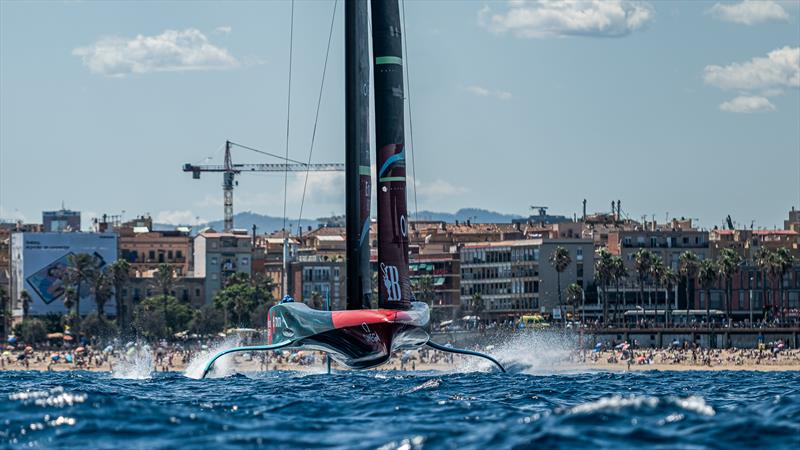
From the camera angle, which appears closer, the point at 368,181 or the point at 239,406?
the point at 239,406

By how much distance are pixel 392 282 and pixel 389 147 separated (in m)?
4.24

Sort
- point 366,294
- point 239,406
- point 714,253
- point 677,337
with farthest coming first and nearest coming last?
point 714,253 < point 677,337 < point 366,294 < point 239,406

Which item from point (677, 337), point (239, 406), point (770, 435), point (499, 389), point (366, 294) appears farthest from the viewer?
point (677, 337)

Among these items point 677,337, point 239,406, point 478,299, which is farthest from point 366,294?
point 478,299

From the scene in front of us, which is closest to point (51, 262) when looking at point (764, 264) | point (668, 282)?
point (668, 282)

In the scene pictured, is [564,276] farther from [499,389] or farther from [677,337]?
[499,389]

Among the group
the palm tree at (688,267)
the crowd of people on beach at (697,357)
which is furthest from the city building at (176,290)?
the crowd of people on beach at (697,357)

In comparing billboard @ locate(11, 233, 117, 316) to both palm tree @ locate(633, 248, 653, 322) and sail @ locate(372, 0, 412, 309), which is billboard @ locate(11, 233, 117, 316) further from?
sail @ locate(372, 0, 412, 309)

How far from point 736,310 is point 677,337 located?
21614 mm

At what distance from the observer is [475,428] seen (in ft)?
97.7

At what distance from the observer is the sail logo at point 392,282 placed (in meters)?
51.8

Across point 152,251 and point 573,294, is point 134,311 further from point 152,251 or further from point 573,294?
point 573,294

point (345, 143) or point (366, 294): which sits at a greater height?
point (345, 143)

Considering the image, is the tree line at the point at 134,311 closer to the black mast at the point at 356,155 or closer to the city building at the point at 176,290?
the city building at the point at 176,290
